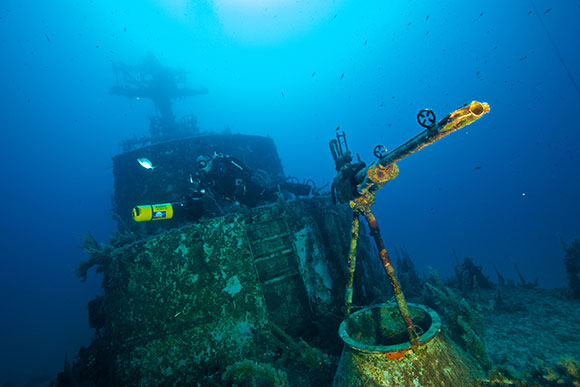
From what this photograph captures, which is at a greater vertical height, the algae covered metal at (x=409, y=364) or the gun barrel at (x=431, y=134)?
the gun barrel at (x=431, y=134)

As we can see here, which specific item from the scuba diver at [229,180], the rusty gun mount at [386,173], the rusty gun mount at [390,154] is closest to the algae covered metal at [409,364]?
the rusty gun mount at [386,173]

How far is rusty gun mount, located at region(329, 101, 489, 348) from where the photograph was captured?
4.92 ft

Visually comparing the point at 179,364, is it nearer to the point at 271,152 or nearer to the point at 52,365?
the point at 271,152

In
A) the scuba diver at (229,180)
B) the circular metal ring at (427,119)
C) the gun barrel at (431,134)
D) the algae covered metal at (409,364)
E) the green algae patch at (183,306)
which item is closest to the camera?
the gun barrel at (431,134)

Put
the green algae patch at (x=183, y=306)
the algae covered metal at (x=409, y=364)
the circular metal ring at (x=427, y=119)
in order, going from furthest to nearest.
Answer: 1. the green algae patch at (x=183, y=306)
2. the algae covered metal at (x=409, y=364)
3. the circular metal ring at (x=427, y=119)

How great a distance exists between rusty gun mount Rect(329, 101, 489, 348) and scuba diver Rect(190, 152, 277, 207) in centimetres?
331

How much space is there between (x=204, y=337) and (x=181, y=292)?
68 centimetres

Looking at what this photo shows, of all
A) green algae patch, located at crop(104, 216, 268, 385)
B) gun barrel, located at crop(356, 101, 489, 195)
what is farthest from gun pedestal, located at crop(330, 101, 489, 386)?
green algae patch, located at crop(104, 216, 268, 385)

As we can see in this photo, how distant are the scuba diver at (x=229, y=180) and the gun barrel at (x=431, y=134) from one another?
3.95 meters

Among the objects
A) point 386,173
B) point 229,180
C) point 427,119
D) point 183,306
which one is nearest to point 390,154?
point 386,173

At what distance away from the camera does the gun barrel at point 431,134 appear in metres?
1.46

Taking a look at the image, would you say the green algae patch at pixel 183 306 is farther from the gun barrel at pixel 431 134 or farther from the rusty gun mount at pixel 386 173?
the gun barrel at pixel 431 134

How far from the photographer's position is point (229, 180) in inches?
235

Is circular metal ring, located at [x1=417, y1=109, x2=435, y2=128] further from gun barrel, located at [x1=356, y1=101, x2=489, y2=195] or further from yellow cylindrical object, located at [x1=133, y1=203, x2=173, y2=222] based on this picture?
yellow cylindrical object, located at [x1=133, y1=203, x2=173, y2=222]
